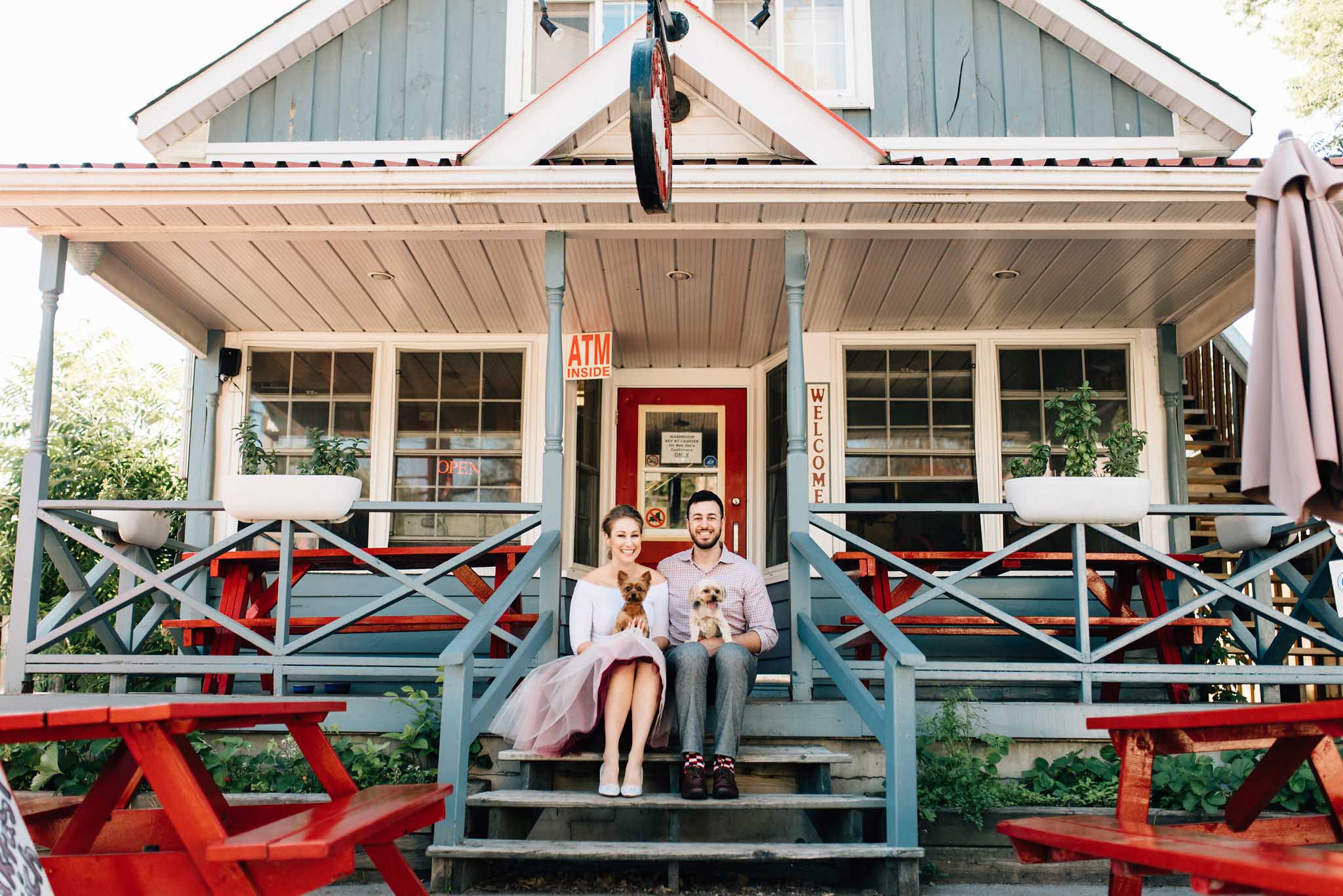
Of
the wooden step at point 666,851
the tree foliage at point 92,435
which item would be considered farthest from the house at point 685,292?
the tree foliage at point 92,435

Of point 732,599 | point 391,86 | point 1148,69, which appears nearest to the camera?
point 732,599

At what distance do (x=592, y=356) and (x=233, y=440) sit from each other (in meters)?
2.40

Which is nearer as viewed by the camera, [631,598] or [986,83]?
[631,598]

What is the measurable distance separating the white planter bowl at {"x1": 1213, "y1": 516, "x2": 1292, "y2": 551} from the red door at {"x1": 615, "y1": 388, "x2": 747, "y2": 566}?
121 inches

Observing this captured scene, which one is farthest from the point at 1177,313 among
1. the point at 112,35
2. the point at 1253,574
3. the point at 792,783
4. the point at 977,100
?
the point at 112,35

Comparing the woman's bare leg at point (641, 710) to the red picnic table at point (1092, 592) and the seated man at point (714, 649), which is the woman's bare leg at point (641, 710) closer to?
the seated man at point (714, 649)

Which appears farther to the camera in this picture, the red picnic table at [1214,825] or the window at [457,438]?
the window at [457,438]

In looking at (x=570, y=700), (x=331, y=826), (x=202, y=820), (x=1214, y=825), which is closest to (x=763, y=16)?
(x=570, y=700)

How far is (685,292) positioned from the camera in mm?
6711

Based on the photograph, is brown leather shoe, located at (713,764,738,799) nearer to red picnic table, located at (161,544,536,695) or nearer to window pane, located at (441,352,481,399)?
red picnic table, located at (161,544,536,695)

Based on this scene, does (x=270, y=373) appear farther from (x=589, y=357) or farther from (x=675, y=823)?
(x=675, y=823)

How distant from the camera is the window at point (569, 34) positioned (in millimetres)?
A: 7574

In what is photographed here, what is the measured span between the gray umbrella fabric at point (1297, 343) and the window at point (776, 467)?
437 cm

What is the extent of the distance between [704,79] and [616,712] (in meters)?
3.52
